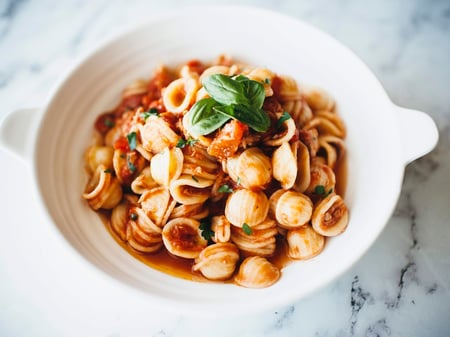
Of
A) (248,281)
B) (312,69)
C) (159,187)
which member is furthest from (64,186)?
(312,69)

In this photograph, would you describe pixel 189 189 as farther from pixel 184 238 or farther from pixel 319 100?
pixel 319 100

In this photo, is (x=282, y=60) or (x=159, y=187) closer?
(x=159, y=187)

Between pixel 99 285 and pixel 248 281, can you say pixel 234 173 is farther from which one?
pixel 99 285

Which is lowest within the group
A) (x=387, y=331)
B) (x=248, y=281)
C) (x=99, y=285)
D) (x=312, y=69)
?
(x=387, y=331)

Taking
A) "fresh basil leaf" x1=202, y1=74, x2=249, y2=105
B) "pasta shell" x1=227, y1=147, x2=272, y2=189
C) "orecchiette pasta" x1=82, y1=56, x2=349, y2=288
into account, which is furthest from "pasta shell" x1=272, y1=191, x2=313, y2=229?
"fresh basil leaf" x1=202, y1=74, x2=249, y2=105

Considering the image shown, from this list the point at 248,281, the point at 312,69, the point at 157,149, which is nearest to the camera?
the point at 248,281

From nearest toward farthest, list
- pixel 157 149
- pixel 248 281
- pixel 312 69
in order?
pixel 248 281
pixel 157 149
pixel 312 69

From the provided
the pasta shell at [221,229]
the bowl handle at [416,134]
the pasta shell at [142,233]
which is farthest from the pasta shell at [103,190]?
the bowl handle at [416,134]

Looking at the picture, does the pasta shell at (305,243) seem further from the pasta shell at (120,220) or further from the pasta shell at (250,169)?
the pasta shell at (120,220)
